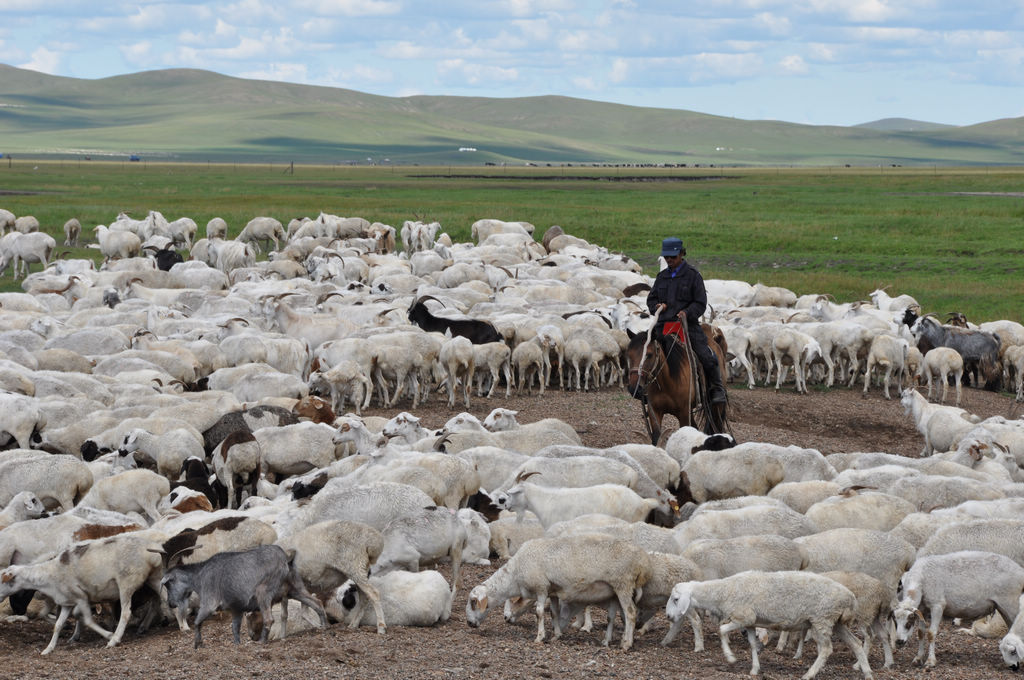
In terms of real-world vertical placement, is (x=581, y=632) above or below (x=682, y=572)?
below

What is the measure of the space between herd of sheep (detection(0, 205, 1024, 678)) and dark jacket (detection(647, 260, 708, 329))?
1572 mm

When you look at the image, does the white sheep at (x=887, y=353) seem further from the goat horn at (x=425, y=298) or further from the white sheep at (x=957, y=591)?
the white sheep at (x=957, y=591)

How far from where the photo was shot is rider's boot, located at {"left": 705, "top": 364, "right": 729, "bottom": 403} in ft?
45.9

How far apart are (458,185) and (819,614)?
80376 millimetres

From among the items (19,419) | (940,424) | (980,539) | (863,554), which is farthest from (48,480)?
(940,424)

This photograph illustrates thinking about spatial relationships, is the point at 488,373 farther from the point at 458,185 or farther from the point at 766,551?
the point at 458,185

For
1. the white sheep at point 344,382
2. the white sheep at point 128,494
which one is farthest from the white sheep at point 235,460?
the white sheep at point 344,382

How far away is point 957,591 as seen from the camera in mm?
7801

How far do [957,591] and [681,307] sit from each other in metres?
6.41

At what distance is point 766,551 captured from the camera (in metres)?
8.30

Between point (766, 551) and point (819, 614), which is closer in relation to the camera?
point (819, 614)

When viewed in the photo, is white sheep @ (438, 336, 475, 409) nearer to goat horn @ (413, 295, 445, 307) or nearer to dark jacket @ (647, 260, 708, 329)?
goat horn @ (413, 295, 445, 307)

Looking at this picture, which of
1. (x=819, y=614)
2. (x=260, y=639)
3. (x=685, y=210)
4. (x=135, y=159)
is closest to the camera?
(x=819, y=614)

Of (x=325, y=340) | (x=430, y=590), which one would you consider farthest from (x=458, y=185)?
(x=430, y=590)
